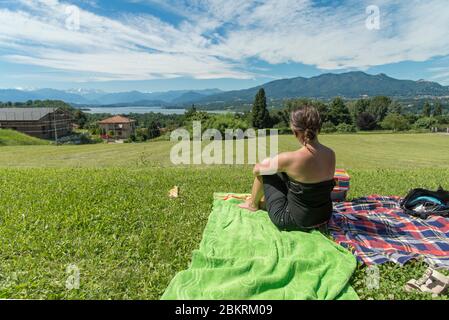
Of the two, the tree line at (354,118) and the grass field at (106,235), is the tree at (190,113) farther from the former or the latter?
the grass field at (106,235)

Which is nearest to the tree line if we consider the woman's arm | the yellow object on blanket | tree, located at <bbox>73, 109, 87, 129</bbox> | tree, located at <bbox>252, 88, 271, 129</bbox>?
tree, located at <bbox>252, 88, 271, 129</bbox>

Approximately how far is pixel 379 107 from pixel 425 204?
64794mm

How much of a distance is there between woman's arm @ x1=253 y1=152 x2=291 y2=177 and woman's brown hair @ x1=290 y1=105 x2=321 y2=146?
0.26 metres

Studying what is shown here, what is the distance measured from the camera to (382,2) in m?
8.29

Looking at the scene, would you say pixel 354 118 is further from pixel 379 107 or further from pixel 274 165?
pixel 274 165

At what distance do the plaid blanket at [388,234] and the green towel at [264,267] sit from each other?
26 cm

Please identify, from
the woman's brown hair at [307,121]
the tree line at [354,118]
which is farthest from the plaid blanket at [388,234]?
the tree line at [354,118]

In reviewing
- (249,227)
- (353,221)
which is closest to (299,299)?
(249,227)

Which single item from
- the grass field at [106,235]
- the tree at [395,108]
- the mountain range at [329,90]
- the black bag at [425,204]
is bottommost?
the grass field at [106,235]

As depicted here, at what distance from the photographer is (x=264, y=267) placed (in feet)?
8.20

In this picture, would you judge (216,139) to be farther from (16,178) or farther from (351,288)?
(351,288)

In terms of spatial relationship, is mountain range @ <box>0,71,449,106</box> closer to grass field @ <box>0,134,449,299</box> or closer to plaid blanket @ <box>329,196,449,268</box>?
grass field @ <box>0,134,449,299</box>

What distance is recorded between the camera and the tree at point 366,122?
50.7m

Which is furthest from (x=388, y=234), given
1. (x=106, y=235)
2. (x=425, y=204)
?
(x=106, y=235)
